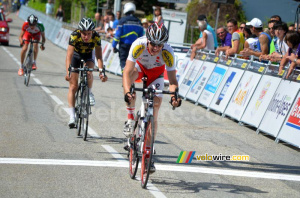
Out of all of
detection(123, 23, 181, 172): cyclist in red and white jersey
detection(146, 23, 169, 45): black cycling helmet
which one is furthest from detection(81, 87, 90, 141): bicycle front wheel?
detection(146, 23, 169, 45): black cycling helmet

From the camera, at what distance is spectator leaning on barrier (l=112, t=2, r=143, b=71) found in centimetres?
1540

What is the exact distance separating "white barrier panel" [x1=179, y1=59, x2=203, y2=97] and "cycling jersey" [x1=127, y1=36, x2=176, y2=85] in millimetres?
8417

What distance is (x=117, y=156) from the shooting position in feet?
28.3

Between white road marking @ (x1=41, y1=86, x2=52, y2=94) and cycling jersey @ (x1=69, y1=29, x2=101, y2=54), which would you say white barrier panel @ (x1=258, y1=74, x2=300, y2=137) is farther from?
white road marking @ (x1=41, y1=86, x2=52, y2=94)

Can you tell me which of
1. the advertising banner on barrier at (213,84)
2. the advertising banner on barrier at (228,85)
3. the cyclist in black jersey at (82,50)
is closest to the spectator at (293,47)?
the advertising banner on barrier at (228,85)

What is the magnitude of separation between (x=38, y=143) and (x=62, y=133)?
107 cm

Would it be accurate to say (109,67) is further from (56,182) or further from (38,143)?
(56,182)

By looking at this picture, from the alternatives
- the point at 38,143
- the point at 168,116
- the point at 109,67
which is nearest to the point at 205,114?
the point at 168,116

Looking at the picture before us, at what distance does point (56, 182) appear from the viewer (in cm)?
689

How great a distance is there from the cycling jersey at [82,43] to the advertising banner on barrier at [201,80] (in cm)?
586

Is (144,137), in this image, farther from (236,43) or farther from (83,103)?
(236,43)

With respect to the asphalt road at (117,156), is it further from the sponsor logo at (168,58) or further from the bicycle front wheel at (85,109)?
the sponsor logo at (168,58)

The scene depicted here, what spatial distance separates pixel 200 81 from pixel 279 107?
4472 millimetres

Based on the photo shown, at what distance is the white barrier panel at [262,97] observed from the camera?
12.1 m
